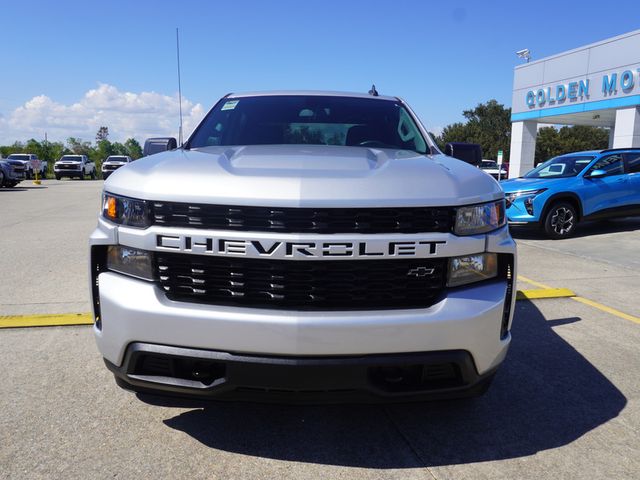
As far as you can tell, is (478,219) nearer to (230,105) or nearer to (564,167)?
(230,105)

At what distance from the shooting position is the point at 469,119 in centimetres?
8219

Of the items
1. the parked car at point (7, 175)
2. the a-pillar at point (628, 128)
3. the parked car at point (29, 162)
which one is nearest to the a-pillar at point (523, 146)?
the a-pillar at point (628, 128)

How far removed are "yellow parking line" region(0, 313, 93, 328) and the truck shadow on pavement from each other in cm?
165

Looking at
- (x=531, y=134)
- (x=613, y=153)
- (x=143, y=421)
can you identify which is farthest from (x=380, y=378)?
(x=531, y=134)

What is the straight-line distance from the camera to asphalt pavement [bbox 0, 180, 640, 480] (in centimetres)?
230

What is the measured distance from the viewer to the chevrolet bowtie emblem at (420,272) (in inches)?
86.9

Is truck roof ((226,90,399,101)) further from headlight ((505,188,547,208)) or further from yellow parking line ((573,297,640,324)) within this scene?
headlight ((505,188,547,208))

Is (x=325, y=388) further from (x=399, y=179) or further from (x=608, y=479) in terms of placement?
(x=608, y=479)

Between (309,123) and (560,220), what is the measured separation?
7.42 metres

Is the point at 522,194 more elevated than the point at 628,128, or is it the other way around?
the point at 628,128

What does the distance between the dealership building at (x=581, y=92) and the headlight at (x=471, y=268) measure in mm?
20769

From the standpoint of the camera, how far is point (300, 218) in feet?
6.95

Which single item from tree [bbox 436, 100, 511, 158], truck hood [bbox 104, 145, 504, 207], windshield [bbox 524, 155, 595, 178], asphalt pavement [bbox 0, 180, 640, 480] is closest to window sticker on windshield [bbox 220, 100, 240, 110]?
truck hood [bbox 104, 145, 504, 207]

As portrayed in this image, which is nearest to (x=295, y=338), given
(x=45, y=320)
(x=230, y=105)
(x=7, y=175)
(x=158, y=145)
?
(x=158, y=145)
